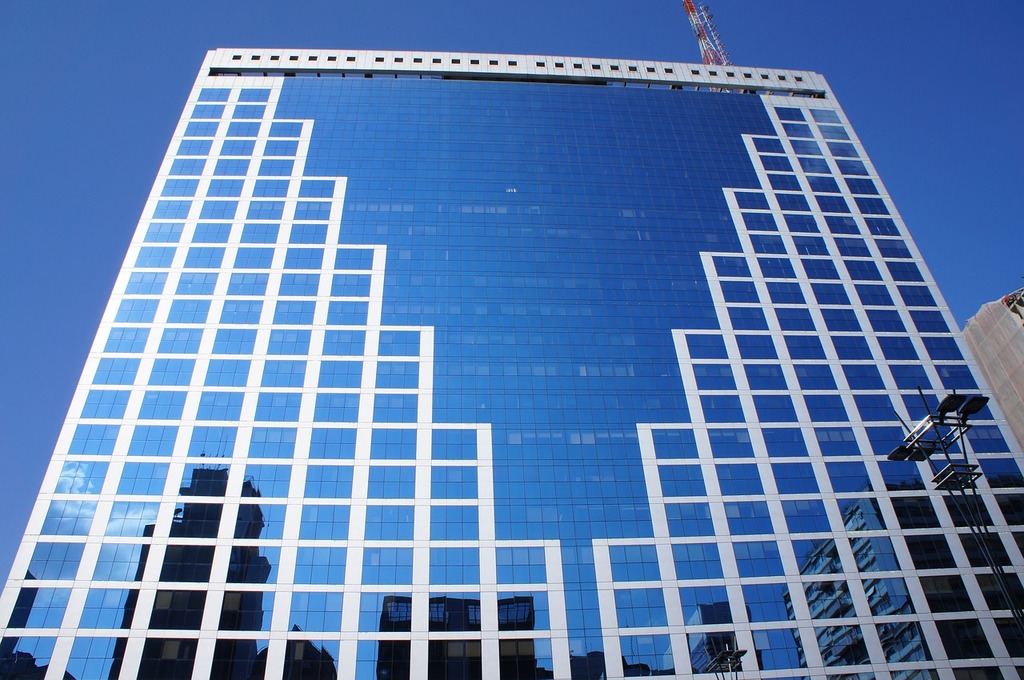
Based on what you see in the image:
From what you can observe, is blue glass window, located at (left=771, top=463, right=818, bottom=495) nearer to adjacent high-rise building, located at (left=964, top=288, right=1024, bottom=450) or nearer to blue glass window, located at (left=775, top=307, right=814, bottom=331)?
blue glass window, located at (left=775, top=307, right=814, bottom=331)

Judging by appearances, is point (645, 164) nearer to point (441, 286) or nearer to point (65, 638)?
point (441, 286)

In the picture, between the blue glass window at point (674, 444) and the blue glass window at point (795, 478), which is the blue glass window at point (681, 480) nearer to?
the blue glass window at point (674, 444)

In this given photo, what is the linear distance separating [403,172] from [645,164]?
31.7 metres

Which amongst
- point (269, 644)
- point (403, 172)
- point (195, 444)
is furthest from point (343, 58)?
point (269, 644)

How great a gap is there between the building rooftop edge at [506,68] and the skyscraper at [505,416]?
13.7 ft

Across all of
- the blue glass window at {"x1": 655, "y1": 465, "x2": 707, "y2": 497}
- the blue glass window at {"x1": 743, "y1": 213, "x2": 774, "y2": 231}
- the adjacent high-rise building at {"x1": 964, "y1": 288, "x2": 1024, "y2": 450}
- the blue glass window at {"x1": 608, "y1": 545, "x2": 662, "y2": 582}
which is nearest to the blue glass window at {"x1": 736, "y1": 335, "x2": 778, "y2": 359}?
the blue glass window at {"x1": 655, "y1": 465, "x2": 707, "y2": 497}

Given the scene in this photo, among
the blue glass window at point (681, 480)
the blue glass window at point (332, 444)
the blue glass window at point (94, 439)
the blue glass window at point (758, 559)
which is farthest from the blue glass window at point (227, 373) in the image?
the blue glass window at point (758, 559)

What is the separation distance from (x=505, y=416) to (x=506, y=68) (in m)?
59.3

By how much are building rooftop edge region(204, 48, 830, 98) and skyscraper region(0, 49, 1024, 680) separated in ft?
13.7

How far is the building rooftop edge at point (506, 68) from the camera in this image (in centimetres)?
10375

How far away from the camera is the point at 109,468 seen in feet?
214

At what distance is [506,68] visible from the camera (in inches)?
4183

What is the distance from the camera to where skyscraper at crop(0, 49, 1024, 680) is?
5953 cm

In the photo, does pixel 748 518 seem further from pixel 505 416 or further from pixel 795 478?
pixel 505 416
